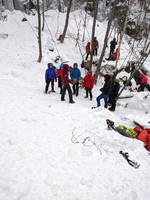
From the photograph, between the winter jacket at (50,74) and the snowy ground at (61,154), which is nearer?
the snowy ground at (61,154)

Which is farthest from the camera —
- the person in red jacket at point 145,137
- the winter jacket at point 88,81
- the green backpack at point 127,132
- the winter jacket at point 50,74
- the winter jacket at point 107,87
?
the winter jacket at point 88,81

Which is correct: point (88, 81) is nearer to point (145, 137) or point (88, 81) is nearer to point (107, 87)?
point (107, 87)

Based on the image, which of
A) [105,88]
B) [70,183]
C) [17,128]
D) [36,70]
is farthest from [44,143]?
[36,70]

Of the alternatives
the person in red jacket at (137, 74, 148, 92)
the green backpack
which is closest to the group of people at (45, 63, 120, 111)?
the green backpack

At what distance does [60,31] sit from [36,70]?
32.5 feet

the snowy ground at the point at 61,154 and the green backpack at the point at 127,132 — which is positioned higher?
the snowy ground at the point at 61,154

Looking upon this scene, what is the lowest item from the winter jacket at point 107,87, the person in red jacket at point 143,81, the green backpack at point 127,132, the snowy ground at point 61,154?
the person in red jacket at point 143,81

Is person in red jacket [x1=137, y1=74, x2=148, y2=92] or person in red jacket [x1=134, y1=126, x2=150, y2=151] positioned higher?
person in red jacket [x1=134, y1=126, x2=150, y2=151]

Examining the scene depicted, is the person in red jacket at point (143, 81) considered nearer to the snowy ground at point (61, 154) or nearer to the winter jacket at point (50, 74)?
the snowy ground at point (61, 154)

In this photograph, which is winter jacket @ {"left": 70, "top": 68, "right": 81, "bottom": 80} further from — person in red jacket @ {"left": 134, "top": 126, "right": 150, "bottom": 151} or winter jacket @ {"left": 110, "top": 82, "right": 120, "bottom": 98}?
person in red jacket @ {"left": 134, "top": 126, "right": 150, "bottom": 151}

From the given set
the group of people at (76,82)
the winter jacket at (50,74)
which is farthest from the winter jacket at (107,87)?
the winter jacket at (50,74)

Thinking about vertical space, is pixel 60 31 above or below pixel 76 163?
above

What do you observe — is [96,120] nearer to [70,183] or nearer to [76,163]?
[76,163]

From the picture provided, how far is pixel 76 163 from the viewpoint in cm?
484
